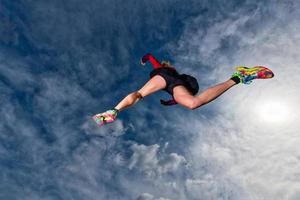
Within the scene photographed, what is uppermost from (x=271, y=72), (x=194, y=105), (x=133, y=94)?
(x=271, y=72)

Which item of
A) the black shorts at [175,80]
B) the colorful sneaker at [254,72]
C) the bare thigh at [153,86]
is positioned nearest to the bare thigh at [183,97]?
the black shorts at [175,80]

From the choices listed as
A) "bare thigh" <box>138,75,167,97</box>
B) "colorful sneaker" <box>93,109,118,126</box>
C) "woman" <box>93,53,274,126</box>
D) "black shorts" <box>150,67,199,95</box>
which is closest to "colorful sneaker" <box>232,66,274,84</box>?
"woman" <box>93,53,274,126</box>

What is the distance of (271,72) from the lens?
9664 mm

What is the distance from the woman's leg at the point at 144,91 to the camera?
821 centimetres

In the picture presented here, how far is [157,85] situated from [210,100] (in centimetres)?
148

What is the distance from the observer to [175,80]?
8.69 metres

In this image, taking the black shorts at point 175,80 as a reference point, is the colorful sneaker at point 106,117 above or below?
below

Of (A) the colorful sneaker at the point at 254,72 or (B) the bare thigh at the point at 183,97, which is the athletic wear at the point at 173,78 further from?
(A) the colorful sneaker at the point at 254,72

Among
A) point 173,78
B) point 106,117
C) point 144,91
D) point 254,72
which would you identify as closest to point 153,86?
point 144,91

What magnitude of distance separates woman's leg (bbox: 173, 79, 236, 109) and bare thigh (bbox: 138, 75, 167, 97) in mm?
399

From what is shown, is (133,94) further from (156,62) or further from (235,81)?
(235,81)

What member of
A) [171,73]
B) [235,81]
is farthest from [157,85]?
[235,81]

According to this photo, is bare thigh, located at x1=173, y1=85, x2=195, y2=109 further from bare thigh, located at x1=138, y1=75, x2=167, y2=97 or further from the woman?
bare thigh, located at x1=138, y1=75, x2=167, y2=97

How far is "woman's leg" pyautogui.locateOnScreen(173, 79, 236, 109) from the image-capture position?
26.0ft
